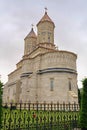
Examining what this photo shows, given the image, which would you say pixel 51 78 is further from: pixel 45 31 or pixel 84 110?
pixel 84 110

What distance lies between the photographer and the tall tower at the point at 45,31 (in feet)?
107

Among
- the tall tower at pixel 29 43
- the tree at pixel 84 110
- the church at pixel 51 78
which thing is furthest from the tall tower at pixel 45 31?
the tree at pixel 84 110

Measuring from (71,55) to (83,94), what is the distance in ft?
61.0

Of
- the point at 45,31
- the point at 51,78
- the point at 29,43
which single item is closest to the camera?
the point at 51,78

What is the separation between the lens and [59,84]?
25562mm

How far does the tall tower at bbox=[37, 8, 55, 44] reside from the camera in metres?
32.7

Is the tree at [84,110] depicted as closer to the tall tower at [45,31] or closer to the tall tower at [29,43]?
the tall tower at [45,31]

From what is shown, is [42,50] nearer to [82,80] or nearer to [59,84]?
[59,84]

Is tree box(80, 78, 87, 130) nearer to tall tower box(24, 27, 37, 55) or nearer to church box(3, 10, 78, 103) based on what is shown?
church box(3, 10, 78, 103)

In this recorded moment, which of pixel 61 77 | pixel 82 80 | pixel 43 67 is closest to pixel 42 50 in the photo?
pixel 43 67

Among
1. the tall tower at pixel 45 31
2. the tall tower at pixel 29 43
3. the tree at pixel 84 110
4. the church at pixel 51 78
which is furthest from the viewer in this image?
the tall tower at pixel 29 43

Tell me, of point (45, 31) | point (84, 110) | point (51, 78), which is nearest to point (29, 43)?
point (45, 31)

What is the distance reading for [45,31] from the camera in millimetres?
32656

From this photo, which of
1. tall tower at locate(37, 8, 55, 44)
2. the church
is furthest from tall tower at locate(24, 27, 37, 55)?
the church
